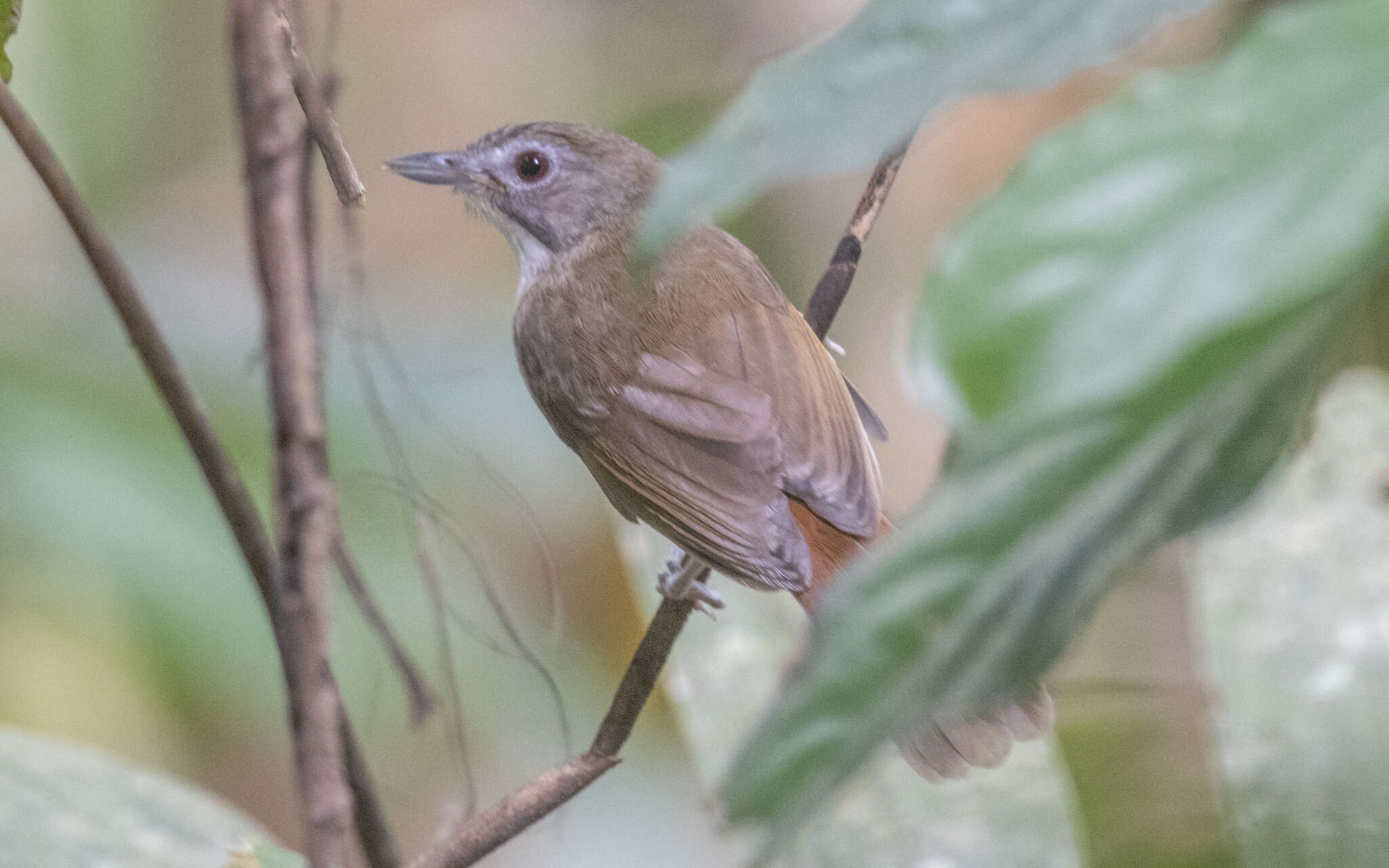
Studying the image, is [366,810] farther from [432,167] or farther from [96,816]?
[432,167]

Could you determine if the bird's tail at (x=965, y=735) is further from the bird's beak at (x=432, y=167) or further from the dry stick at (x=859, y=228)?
the bird's beak at (x=432, y=167)

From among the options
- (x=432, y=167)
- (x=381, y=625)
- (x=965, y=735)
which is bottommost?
(x=965, y=735)

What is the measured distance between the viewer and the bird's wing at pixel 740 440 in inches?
51.8

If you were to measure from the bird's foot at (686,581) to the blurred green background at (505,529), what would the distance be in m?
0.08

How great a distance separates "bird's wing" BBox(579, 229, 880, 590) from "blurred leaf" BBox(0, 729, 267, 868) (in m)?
0.53

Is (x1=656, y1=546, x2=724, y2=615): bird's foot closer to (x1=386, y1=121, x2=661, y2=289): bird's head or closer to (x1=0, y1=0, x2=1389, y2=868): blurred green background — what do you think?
(x1=0, y1=0, x2=1389, y2=868): blurred green background

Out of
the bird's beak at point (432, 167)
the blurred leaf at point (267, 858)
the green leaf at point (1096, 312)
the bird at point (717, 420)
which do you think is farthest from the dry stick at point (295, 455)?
the bird's beak at point (432, 167)

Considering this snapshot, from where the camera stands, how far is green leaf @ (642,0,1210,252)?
1.38 feet

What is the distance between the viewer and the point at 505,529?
8.63 ft

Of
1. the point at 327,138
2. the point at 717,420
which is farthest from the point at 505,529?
the point at 327,138

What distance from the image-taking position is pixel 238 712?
2.20 meters

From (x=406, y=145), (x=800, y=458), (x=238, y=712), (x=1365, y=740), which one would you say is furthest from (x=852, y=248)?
(x=406, y=145)

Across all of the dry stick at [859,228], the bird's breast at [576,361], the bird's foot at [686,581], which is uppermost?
the dry stick at [859,228]

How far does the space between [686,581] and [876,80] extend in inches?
33.3
